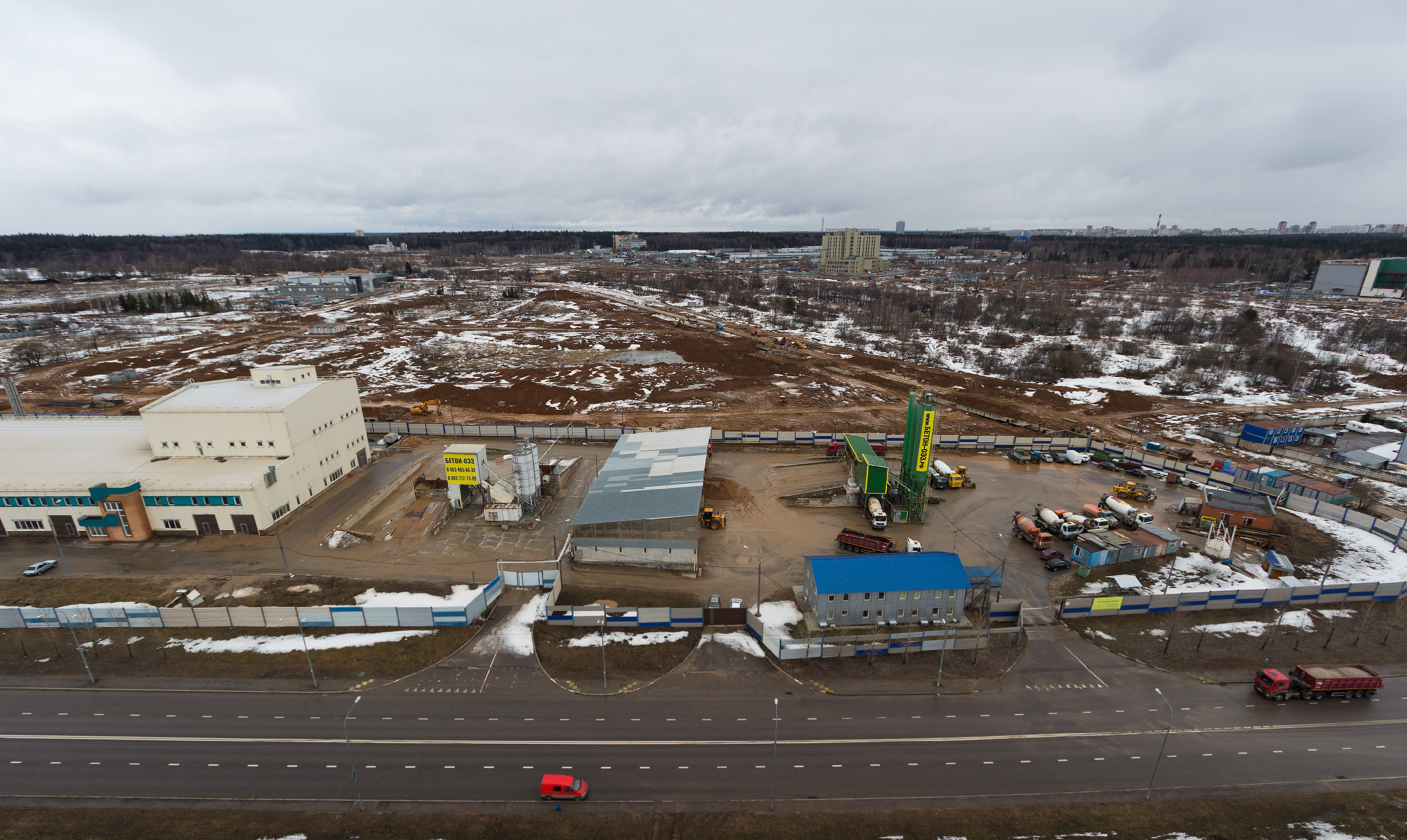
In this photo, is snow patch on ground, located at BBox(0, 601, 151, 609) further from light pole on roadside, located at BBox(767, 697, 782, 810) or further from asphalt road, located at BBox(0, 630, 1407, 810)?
light pole on roadside, located at BBox(767, 697, 782, 810)

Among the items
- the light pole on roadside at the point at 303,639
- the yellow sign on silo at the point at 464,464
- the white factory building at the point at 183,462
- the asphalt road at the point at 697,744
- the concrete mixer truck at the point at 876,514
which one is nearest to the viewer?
the asphalt road at the point at 697,744

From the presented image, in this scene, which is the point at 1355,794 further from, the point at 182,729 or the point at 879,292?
the point at 879,292

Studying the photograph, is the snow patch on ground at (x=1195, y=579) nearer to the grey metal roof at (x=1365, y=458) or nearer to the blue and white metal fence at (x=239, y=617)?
the grey metal roof at (x=1365, y=458)

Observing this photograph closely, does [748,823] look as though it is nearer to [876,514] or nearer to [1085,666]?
[1085,666]

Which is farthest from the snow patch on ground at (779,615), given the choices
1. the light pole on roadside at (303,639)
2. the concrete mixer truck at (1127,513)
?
the concrete mixer truck at (1127,513)

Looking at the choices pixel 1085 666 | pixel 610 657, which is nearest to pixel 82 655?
pixel 610 657

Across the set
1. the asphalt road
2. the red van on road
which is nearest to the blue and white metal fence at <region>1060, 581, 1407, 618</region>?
the asphalt road
